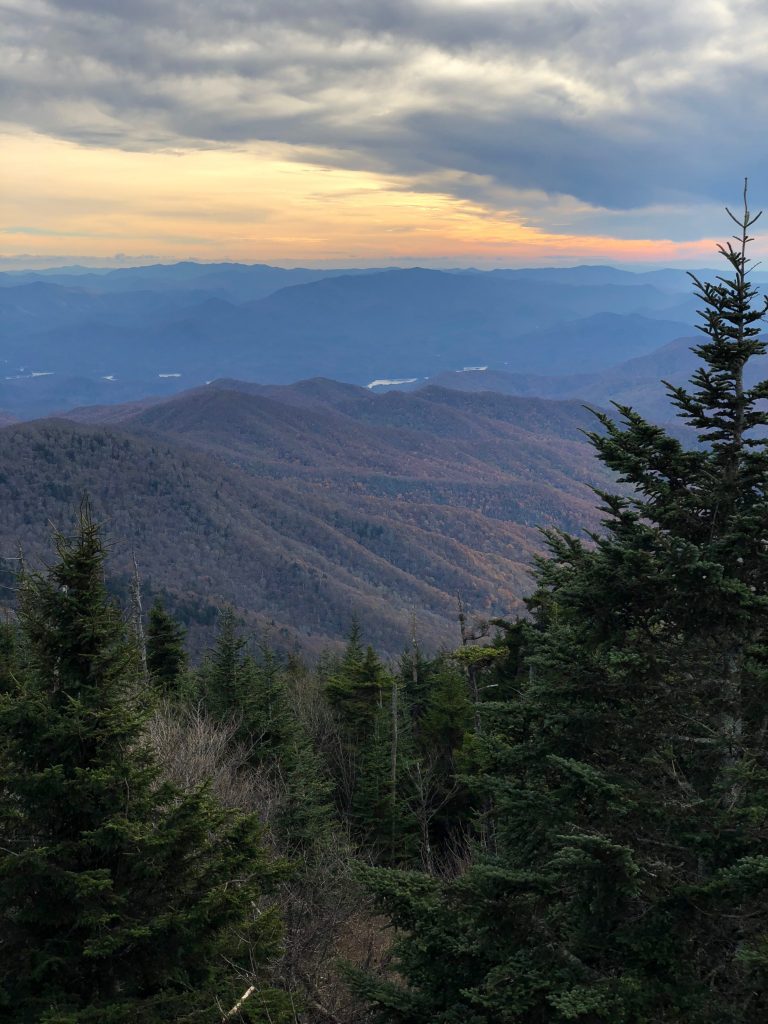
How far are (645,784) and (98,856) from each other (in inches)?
229

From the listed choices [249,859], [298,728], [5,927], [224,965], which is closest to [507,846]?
[249,859]

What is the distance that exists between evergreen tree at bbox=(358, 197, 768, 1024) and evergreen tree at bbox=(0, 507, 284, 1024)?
6.05ft

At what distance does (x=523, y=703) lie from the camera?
8859 mm

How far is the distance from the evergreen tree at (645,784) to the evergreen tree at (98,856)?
1845 millimetres

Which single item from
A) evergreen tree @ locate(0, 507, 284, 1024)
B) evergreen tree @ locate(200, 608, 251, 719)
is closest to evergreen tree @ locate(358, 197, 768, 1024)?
evergreen tree @ locate(0, 507, 284, 1024)

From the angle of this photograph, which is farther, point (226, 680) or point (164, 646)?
point (164, 646)

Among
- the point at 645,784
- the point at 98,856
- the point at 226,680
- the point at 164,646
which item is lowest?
the point at 164,646

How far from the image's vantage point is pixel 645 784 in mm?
7320

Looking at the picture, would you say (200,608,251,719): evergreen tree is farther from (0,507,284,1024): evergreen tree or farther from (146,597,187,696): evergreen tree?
(0,507,284,1024): evergreen tree

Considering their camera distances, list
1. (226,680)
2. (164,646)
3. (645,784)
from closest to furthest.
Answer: (645,784)
(226,680)
(164,646)

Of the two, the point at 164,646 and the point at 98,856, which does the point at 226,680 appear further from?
the point at 98,856

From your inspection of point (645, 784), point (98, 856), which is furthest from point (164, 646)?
point (645, 784)

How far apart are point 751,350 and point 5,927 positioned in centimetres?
958

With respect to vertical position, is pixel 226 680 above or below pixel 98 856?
below
